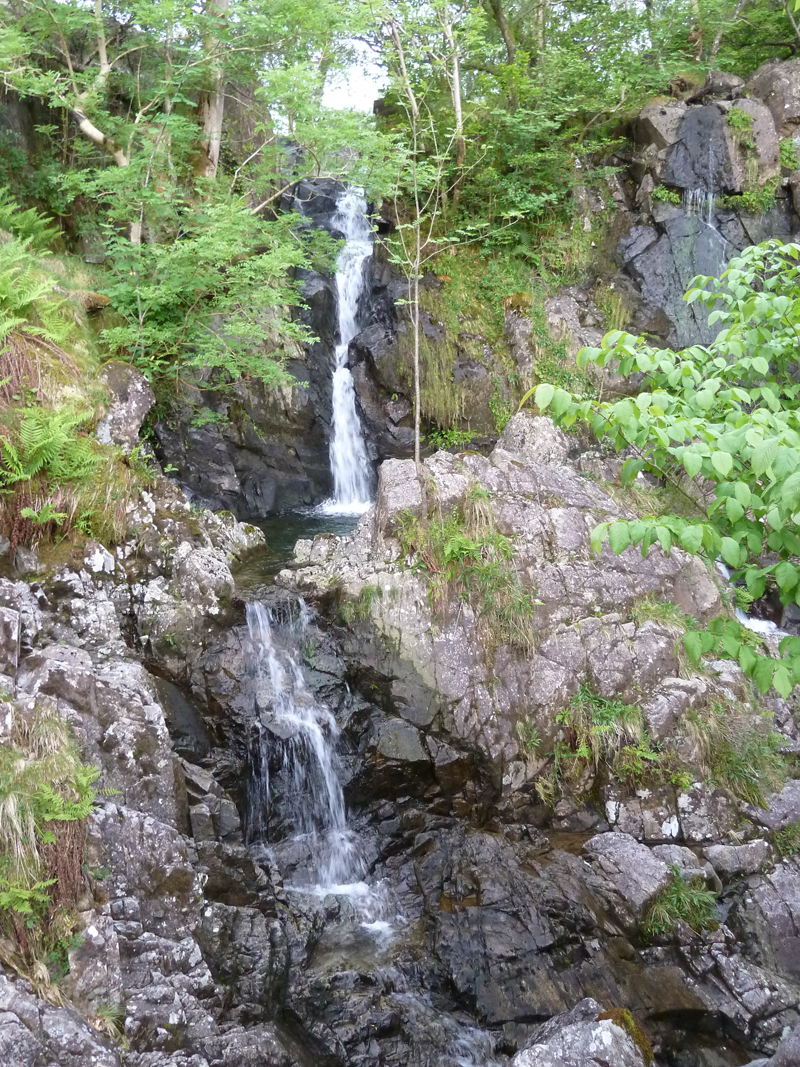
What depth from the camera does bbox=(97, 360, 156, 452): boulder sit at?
24.5ft

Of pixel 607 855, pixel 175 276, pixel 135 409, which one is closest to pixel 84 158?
pixel 175 276

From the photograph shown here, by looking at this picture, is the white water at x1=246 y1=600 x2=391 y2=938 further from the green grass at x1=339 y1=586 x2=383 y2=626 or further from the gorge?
the green grass at x1=339 y1=586 x2=383 y2=626

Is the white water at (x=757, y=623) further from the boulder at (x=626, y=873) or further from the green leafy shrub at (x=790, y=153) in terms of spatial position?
the green leafy shrub at (x=790, y=153)

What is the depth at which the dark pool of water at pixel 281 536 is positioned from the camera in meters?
8.26

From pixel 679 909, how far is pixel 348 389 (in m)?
9.96

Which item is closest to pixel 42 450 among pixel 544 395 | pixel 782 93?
pixel 544 395

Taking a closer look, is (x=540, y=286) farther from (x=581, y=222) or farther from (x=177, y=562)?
(x=177, y=562)

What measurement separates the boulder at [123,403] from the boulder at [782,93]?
1286 centimetres

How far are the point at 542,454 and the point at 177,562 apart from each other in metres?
5.96

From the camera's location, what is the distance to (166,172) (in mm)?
9680

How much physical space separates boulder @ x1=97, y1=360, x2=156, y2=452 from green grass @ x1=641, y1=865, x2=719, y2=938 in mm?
6908

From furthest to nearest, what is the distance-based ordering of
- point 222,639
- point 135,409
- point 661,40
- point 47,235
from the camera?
point 661,40
point 47,235
point 135,409
point 222,639

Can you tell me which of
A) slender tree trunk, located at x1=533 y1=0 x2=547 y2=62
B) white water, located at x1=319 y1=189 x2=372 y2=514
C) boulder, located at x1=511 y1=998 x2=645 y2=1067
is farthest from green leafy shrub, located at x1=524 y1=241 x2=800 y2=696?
slender tree trunk, located at x1=533 y1=0 x2=547 y2=62

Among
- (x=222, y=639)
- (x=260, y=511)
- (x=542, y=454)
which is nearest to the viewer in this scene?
(x=222, y=639)
